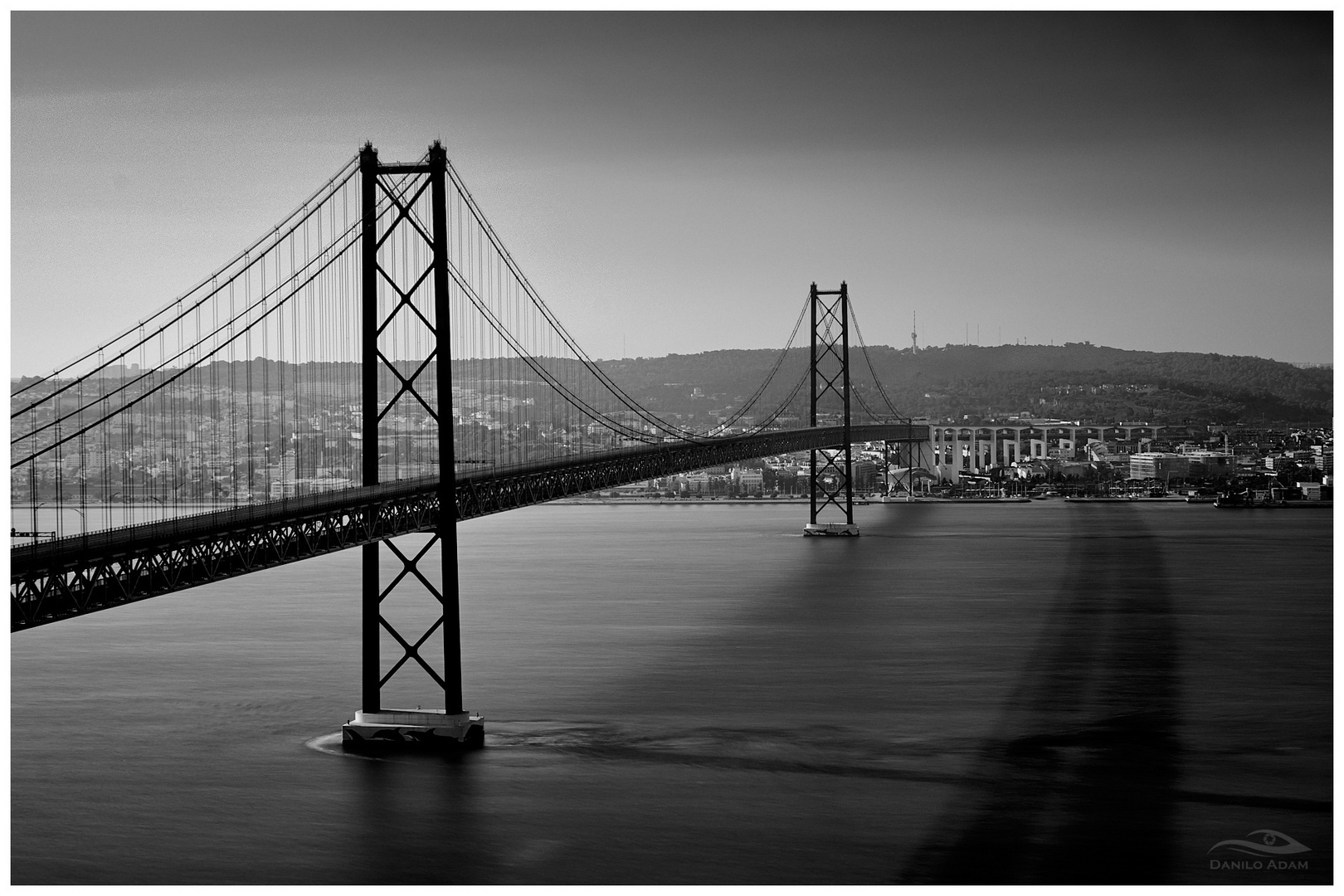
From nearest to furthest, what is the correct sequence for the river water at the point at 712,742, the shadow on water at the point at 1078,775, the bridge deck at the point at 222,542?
the bridge deck at the point at 222,542
the shadow on water at the point at 1078,775
the river water at the point at 712,742

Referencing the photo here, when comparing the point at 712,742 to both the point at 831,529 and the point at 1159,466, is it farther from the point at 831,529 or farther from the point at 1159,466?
the point at 1159,466

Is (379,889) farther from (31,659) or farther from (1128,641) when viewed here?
(1128,641)

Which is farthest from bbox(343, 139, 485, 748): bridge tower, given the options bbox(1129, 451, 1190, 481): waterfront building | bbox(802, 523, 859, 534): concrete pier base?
bbox(1129, 451, 1190, 481): waterfront building

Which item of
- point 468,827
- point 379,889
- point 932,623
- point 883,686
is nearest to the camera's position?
point 379,889

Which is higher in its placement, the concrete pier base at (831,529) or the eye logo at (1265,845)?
the eye logo at (1265,845)

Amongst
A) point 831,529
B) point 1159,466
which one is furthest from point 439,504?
point 1159,466

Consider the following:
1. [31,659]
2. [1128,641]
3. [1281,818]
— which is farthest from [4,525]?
[1128,641]

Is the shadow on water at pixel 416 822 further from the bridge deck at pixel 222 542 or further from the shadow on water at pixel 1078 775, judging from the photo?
the shadow on water at pixel 1078 775

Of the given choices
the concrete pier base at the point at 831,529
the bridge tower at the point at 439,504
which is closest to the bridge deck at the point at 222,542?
the bridge tower at the point at 439,504
